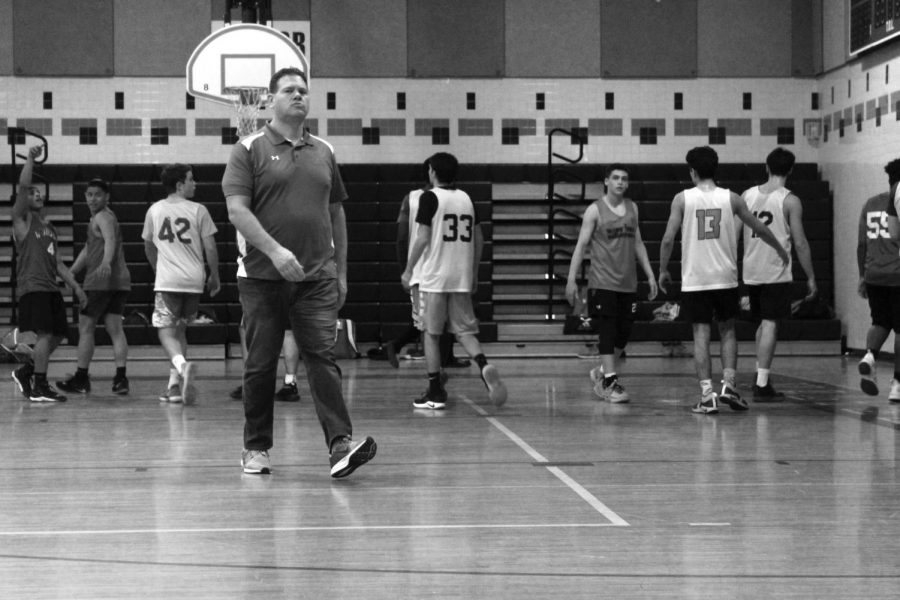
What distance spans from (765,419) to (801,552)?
3.73 meters

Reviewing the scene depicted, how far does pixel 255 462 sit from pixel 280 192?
1115 millimetres

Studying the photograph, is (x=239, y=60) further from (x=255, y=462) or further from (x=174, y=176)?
(x=255, y=462)

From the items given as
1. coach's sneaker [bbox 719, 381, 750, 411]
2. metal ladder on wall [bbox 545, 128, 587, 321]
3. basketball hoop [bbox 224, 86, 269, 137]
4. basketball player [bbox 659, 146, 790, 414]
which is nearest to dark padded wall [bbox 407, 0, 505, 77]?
metal ladder on wall [bbox 545, 128, 587, 321]

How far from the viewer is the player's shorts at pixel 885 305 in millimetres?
8742

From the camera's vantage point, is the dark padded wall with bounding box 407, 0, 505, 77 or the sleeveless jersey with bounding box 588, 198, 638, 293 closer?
the sleeveless jersey with bounding box 588, 198, 638, 293

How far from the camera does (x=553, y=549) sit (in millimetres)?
3998

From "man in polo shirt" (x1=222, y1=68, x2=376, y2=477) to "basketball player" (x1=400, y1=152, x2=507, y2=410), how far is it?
2.67 metres

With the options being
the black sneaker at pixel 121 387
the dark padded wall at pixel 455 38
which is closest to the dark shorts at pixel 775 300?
the black sneaker at pixel 121 387

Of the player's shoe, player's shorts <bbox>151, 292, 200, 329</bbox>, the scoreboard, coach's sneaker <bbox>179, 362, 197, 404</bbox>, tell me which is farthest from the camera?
the scoreboard

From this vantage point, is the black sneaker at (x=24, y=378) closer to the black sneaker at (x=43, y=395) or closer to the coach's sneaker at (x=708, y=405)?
the black sneaker at (x=43, y=395)

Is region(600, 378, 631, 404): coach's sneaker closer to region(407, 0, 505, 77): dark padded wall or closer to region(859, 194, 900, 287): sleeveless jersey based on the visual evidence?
region(859, 194, 900, 287): sleeveless jersey

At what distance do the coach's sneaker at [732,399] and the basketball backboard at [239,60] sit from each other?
16.7 ft

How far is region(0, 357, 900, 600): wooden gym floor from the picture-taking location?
11.9 feet

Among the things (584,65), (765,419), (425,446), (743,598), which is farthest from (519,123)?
(743,598)
